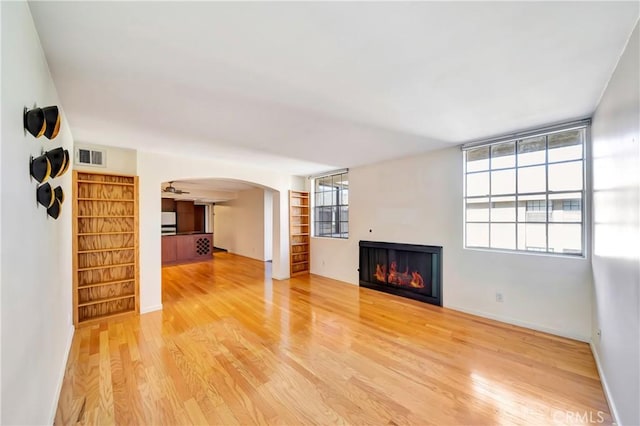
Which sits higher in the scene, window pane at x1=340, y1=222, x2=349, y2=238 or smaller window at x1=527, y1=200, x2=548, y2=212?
smaller window at x1=527, y1=200, x2=548, y2=212

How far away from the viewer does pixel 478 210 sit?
12.0 feet

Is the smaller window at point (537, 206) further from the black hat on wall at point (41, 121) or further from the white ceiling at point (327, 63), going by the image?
the black hat on wall at point (41, 121)

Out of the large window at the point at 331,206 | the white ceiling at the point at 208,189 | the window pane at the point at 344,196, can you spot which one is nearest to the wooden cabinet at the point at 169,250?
the white ceiling at the point at 208,189

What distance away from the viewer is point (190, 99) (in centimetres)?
219

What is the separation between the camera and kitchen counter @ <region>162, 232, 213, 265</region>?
7453 millimetres

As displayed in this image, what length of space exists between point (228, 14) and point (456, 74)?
1553 millimetres

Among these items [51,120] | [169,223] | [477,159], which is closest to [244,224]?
[169,223]

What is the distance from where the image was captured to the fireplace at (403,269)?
4.03 m

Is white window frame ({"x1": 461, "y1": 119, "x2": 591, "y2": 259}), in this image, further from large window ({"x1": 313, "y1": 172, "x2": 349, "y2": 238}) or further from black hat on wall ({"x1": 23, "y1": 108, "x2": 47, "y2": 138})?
black hat on wall ({"x1": 23, "y1": 108, "x2": 47, "y2": 138})

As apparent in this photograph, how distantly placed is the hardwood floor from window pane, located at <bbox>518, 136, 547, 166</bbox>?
6.86ft

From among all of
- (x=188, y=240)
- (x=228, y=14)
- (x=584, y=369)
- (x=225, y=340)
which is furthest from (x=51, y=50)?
(x=188, y=240)

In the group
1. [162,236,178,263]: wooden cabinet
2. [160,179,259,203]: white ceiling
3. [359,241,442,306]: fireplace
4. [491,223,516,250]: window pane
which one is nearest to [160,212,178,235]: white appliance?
[160,179,259,203]: white ceiling

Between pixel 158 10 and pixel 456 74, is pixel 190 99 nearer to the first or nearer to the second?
pixel 158 10

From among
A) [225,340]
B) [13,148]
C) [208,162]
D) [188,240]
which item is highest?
[208,162]
